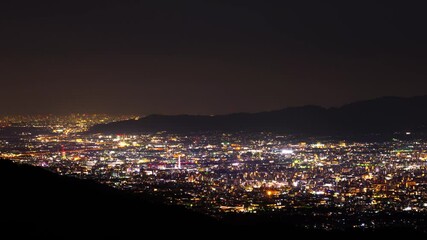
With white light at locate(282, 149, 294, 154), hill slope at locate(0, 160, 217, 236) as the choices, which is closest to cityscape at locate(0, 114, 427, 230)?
white light at locate(282, 149, 294, 154)

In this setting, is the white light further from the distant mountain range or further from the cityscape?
the distant mountain range

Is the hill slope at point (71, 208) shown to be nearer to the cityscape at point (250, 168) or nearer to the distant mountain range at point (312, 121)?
the cityscape at point (250, 168)

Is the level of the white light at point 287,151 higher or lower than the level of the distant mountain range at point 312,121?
lower

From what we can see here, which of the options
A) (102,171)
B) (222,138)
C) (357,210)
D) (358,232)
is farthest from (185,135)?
(358,232)

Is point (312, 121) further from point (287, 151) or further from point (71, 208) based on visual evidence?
point (71, 208)

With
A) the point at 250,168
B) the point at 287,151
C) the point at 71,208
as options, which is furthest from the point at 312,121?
the point at 71,208

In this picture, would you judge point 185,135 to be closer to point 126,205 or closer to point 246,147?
point 246,147

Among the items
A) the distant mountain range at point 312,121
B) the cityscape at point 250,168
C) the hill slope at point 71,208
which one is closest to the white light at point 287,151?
the cityscape at point 250,168
